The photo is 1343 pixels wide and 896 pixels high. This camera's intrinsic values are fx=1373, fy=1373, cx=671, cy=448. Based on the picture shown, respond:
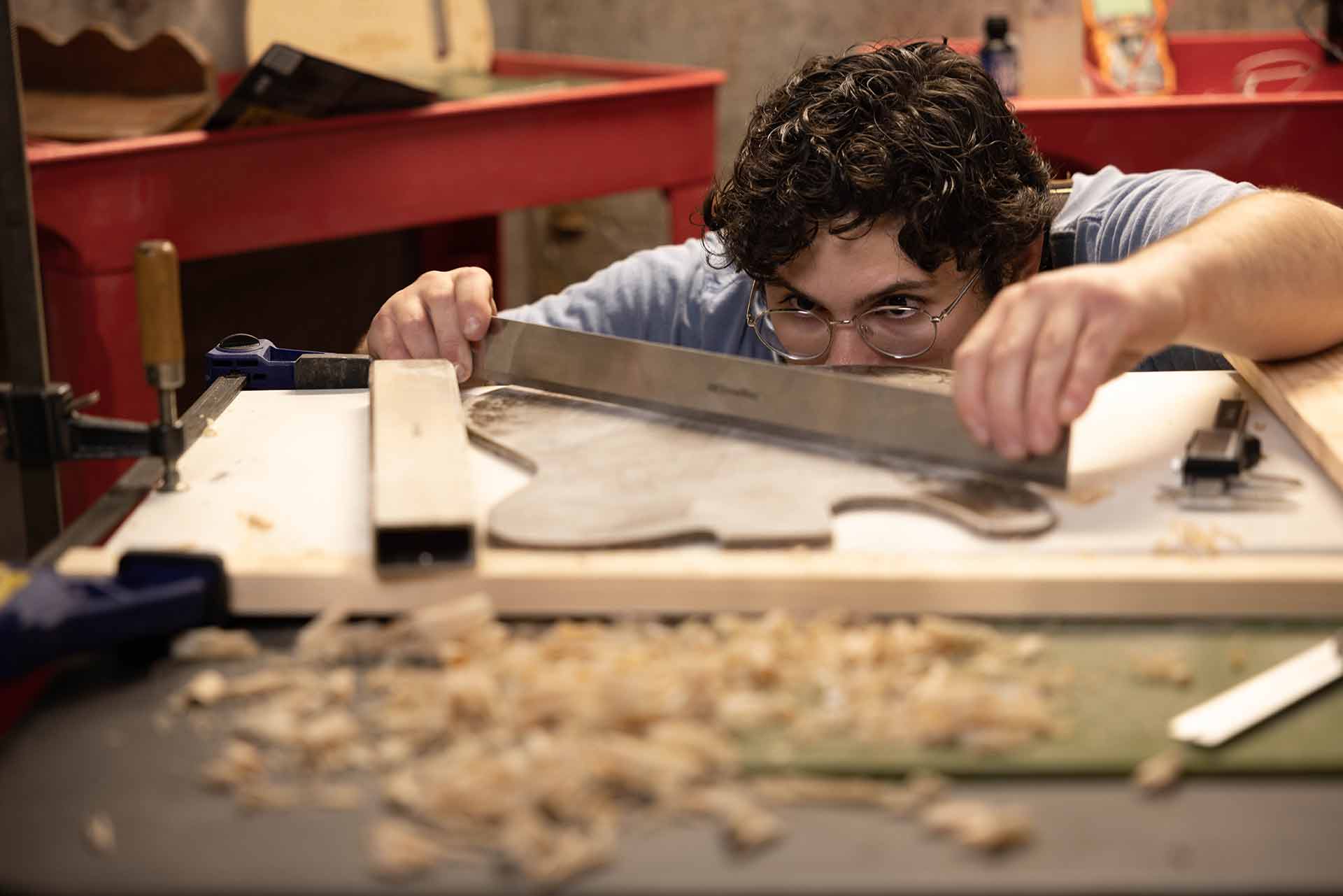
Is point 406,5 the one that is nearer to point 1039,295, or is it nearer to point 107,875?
point 1039,295

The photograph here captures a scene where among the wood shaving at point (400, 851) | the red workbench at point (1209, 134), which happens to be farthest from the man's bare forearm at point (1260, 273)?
the red workbench at point (1209, 134)

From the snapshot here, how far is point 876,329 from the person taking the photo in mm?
1529

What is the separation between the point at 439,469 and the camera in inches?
38.8

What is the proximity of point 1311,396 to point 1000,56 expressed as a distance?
6.23 ft

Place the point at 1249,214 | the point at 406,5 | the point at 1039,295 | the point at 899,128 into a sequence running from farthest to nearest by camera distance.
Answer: the point at 406,5 → the point at 899,128 → the point at 1249,214 → the point at 1039,295

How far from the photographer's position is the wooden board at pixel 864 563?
0.89 metres

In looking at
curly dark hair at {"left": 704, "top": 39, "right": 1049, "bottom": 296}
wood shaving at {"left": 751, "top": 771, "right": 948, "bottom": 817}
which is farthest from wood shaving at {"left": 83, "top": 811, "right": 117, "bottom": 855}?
curly dark hair at {"left": 704, "top": 39, "right": 1049, "bottom": 296}

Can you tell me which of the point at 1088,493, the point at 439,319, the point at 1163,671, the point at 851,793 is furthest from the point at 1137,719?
the point at 439,319

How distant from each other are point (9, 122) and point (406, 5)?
2.29 meters

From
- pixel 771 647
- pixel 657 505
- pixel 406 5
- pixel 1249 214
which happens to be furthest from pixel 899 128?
pixel 406 5

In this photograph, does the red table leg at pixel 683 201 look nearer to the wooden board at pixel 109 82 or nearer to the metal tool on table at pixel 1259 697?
the wooden board at pixel 109 82

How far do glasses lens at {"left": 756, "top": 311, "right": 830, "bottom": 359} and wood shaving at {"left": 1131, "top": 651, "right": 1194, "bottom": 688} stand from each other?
755 millimetres

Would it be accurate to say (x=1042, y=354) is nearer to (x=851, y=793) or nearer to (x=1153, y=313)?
(x=1153, y=313)

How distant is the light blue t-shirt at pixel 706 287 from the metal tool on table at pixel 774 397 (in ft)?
1.51
